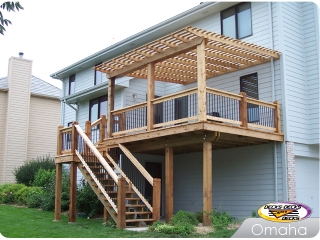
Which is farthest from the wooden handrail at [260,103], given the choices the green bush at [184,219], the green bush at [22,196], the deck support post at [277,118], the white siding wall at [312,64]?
the green bush at [22,196]

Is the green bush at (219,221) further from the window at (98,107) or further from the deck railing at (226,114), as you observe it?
the window at (98,107)

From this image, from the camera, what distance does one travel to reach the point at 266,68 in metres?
14.5

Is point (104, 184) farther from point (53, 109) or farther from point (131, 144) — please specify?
point (53, 109)

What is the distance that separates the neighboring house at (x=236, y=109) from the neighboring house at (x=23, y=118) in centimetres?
1262

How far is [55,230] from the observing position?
11.5 m

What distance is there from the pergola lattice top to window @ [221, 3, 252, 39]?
4.31ft

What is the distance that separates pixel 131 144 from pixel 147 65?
2860mm

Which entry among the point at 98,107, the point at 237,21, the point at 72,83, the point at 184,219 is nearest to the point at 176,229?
the point at 184,219

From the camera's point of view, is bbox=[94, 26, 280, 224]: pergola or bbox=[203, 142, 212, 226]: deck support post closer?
bbox=[203, 142, 212, 226]: deck support post

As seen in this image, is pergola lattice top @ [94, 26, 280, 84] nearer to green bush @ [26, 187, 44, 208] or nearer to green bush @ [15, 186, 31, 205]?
green bush @ [26, 187, 44, 208]

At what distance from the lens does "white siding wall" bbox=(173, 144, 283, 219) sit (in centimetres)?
1403

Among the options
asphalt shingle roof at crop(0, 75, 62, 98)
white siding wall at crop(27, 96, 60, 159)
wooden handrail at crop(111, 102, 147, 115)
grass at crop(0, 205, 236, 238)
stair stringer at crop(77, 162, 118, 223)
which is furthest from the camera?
asphalt shingle roof at crop(0, 75, 62, 98)

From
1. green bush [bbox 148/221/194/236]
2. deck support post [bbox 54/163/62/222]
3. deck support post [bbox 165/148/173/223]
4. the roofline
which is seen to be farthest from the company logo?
the roofline

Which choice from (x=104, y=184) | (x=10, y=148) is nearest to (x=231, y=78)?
(x=104, y=184)
